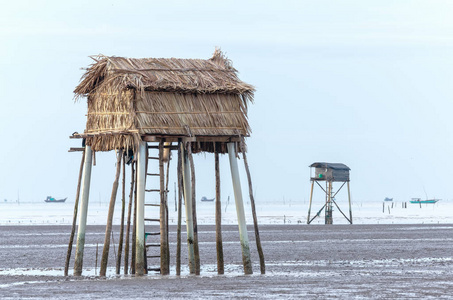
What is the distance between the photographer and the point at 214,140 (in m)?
25.7

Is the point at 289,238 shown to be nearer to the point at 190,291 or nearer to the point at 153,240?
the point at 153,240

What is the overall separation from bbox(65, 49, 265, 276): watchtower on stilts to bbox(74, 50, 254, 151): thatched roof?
2 cm

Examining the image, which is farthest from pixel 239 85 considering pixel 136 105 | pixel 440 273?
pixel 440 273

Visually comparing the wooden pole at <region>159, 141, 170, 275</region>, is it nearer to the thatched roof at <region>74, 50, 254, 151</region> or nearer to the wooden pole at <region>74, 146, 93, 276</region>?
the thatched roof at <region>74, 50, 254, 151</region>

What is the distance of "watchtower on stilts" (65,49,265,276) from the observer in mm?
24844

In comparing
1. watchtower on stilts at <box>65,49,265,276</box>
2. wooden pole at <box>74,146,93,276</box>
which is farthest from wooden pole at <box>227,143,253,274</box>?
wooden pole at <box>74,146,93,276</box>

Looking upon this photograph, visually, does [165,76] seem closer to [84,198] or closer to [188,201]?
[188,201]

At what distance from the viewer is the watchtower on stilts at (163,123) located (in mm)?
24844

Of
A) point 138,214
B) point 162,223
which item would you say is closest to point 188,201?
point 162,223

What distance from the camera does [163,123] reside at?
25156 millimetres

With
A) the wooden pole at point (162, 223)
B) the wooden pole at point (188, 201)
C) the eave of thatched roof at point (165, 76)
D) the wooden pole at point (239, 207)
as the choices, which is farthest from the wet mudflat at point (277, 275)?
the eave of thatched roof at point (165, 76)

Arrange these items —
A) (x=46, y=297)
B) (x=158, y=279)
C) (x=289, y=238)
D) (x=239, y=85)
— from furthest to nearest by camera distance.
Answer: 1. (x=289, y=238)
2. (x=239, y=85)
3. (x=158, y=279)
4. (x=46, y=297)

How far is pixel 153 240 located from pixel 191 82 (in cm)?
2377

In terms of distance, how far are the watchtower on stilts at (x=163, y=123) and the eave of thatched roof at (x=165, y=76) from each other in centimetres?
3
